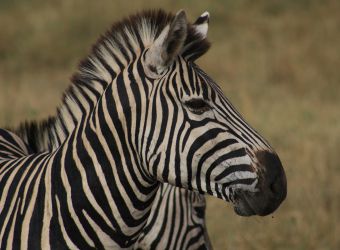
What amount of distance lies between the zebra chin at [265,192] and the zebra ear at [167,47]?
2.38 feet

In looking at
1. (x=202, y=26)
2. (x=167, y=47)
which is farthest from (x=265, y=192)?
(x=202, y=26)

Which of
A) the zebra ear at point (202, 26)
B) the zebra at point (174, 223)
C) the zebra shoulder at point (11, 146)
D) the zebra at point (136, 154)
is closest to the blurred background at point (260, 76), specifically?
the zebra at point (174, 223)

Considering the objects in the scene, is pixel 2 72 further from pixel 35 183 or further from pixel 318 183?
pixel 35 183

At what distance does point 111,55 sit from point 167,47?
48cm

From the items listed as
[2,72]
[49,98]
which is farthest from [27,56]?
[49,98]

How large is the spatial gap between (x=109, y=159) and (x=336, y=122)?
880 cm

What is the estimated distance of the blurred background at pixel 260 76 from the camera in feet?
30.5

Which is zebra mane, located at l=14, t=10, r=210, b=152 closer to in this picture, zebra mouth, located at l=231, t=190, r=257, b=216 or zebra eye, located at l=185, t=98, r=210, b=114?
zebra eye, located at l=185, t=98, r=210, b=114

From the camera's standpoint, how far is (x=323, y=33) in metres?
19.2

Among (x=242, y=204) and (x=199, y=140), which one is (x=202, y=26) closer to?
(x=199, y=140)

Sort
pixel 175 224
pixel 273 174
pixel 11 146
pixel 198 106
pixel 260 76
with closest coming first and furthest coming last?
1. pixel 273 174
2. pixel 198 106
3. pixel 11 146
4. pixel 175 224
5. pixel 260 76

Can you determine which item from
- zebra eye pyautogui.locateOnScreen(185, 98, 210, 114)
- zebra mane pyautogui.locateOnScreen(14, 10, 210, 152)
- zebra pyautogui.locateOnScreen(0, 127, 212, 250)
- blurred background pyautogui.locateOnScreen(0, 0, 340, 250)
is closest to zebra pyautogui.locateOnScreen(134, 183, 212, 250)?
zebra pyautogui.locateOnScreen(0, 127, 212, 250)

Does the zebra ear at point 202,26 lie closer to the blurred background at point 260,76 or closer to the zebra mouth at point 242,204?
the zebra mouth at point 242,204

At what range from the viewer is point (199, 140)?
4.40 metres
